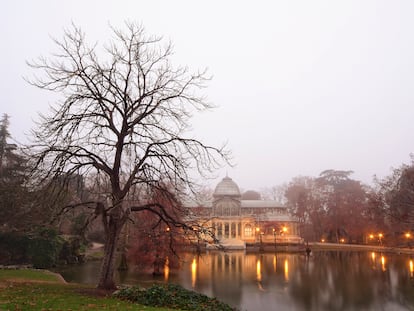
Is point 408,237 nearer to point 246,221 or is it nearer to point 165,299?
point 246,221

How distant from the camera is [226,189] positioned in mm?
70062

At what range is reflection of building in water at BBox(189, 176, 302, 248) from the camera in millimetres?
61781

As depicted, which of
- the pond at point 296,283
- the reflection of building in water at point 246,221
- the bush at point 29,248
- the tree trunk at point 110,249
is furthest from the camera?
the reflection of building in water at point 246,221

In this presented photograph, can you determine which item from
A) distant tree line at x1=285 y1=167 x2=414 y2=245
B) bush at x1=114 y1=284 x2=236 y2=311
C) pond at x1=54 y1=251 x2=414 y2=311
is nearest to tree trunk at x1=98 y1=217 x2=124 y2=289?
bush at x1=114 y1=284 x2=236 y2=311

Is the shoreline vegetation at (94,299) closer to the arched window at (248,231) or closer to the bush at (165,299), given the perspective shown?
the bush at (165,299)

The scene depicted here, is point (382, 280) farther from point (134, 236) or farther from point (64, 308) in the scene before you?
point (64, 308)

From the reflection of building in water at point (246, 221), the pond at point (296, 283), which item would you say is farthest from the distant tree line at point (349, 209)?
the pond at point (296, 283)

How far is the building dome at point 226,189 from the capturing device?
6928cm

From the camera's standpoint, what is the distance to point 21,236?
25.7 meters

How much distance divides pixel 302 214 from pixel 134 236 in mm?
48200

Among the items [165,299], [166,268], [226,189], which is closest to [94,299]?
[165,299]

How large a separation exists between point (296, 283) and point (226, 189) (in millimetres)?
46963

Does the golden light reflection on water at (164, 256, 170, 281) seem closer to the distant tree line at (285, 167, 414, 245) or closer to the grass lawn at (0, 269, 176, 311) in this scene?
the grass lawn at (0, 269, 176, 311)

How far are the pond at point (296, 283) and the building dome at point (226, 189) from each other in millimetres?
37034
